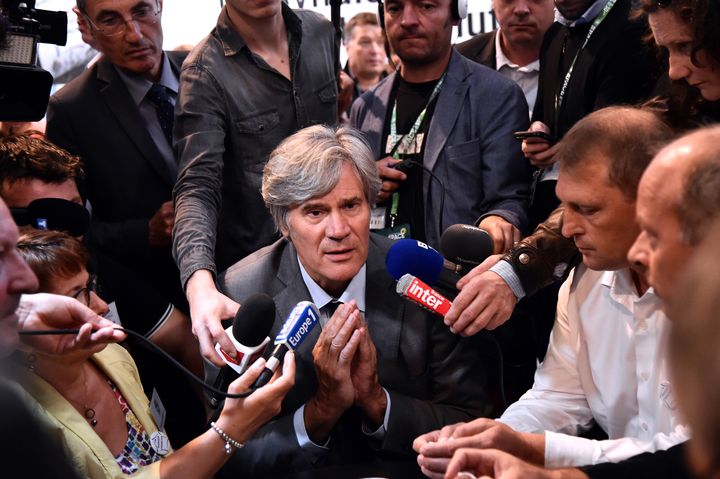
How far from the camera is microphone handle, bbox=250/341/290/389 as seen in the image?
8.24 ft

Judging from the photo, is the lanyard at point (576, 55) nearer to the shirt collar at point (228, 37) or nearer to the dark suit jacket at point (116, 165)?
the shirt collar at point (228, 37)

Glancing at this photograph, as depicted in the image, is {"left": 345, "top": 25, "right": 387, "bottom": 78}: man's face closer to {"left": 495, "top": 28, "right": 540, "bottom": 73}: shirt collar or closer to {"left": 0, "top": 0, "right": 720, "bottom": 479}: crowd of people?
{"left": 495, "top": 28, "right": 540, "bottom": 73}: shirt collar

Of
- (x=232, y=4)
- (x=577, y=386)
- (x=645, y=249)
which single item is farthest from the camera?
(x=232, y=4)

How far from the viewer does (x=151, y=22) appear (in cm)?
392

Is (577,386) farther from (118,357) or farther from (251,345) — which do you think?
(118,357)

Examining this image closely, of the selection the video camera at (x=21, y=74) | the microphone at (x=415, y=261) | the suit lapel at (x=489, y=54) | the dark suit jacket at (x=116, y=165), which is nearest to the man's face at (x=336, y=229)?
the microphone at (x=415, y=261)

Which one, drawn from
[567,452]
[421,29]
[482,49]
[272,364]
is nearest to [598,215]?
[567,452]

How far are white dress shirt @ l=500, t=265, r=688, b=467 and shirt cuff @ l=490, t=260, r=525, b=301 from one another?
0.14m

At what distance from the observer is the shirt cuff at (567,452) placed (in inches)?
98.0

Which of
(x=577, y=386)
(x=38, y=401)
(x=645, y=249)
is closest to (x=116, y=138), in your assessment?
(x=38, y=401)

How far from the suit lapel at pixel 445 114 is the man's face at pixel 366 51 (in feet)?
9.05

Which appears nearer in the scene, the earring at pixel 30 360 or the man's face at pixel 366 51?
the earring at pixel 30 360

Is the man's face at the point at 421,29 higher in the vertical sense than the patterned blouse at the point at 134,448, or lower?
higher

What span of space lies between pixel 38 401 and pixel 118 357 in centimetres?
49
